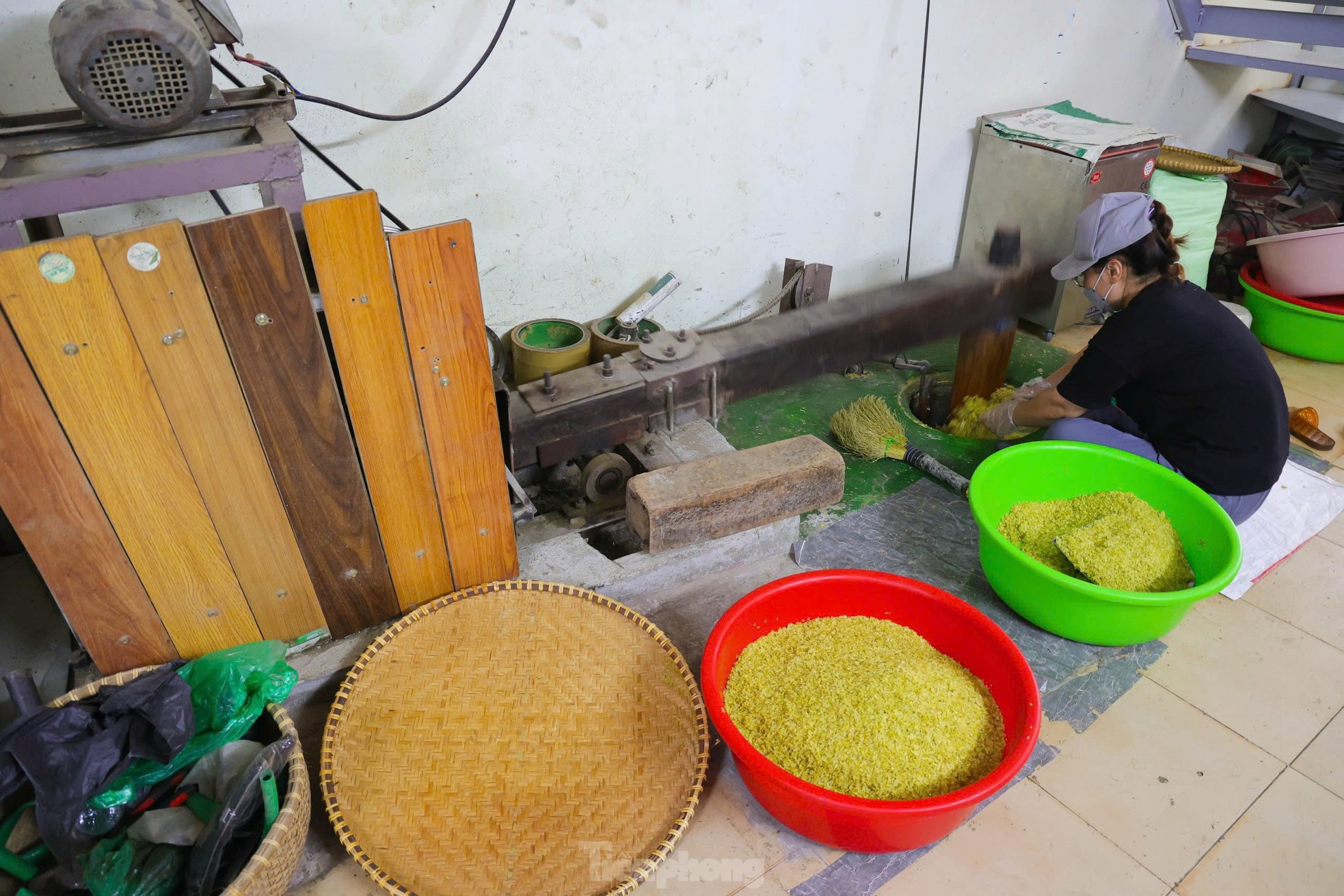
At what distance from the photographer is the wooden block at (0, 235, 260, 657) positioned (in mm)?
1301

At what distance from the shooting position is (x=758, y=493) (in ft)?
7.02

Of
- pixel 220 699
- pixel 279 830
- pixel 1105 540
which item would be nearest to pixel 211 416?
pixel 220 699

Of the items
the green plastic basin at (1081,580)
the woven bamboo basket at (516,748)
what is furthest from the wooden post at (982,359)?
the woven bamboo basket at (516,748)

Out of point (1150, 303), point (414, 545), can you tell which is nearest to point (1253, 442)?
point (1150, 303)

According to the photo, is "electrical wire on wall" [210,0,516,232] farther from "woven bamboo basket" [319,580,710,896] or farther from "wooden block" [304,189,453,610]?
"woven bamboo basket" [319,580,710,896]

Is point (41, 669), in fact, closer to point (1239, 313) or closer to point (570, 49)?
point (570, 49)

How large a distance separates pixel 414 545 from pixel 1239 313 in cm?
371

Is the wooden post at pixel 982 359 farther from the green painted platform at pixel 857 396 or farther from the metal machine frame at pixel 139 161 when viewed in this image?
the metal machine frame at pixel 139 161

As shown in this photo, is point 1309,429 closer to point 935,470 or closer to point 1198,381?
point 1198,381

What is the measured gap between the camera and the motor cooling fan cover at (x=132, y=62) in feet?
4.18

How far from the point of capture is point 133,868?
57.2 inches

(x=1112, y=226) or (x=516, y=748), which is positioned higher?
(x=1112, y=226)

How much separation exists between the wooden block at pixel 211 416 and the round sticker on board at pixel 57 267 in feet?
0.16

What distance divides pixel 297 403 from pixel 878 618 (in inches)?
56.4
